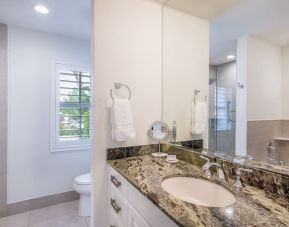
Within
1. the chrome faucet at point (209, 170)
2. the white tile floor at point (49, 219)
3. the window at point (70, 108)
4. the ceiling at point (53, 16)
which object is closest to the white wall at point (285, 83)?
the chrome faucet at point (209, 170)

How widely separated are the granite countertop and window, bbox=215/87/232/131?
0.34 metres

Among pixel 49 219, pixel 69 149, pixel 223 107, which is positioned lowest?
pixel 49 219

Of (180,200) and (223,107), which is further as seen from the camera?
(223,107)

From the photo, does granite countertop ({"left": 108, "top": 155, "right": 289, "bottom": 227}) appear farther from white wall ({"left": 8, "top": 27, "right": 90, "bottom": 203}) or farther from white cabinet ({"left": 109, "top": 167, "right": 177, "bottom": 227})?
white wall ({"left": 8, "top": 27, "right": 90, "bottom": 203})

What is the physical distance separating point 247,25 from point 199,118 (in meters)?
0.71

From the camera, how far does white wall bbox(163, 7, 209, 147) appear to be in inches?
62.9

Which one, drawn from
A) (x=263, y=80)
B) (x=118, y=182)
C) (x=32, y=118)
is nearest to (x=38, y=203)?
(x=32, y=118)

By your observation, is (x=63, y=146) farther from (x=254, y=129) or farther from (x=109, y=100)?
(x=254, y=129)

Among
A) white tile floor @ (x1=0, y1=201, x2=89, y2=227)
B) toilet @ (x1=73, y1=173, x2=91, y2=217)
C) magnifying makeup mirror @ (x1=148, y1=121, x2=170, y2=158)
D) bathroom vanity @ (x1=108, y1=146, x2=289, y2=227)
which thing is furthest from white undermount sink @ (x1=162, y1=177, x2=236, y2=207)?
white tile floor @ (x1=0, y1=201, x2=89, y2=227)

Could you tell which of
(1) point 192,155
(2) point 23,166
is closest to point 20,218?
(2) point 23,166

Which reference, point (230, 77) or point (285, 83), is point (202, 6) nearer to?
point (230, 77)

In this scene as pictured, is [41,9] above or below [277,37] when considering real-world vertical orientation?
above

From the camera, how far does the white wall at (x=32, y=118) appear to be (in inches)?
91.3

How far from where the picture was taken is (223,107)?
126 centimetres
